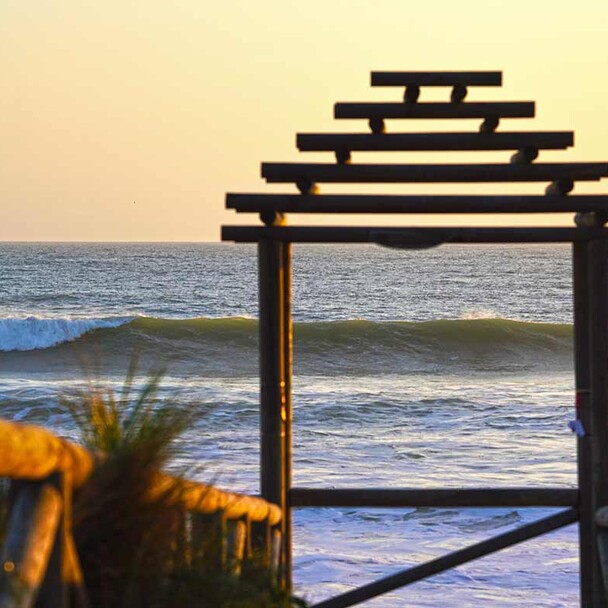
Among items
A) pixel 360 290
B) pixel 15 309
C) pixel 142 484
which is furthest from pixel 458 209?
pixel 360 290

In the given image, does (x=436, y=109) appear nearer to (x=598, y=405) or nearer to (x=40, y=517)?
(x=598, y=405)

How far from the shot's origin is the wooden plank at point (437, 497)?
6.51 metres

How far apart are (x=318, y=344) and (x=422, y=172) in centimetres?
2741

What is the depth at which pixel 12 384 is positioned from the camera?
87.6ft

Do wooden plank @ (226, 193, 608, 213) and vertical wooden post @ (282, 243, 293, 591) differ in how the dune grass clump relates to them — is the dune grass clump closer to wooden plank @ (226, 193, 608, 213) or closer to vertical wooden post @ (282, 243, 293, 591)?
wooden plank @ (226, 193, 608, 213)

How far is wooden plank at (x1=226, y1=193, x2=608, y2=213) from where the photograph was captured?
20.0 feet

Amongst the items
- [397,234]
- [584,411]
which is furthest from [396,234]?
[584,411]

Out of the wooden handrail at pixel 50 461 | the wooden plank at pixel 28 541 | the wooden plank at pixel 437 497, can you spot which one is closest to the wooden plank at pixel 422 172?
the wooden plank at pixel 437 497

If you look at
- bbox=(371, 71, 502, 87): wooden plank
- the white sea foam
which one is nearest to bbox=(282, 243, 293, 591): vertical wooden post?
bbox=(371, 71, 502, 87): wooden plank

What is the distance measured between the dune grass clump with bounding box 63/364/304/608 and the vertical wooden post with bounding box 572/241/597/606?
121 inches

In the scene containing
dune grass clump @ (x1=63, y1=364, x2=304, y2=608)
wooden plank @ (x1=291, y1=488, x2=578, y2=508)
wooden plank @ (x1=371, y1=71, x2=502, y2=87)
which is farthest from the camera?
wooden plank @ (x1=291, y1=488, x2=578, y2=508)

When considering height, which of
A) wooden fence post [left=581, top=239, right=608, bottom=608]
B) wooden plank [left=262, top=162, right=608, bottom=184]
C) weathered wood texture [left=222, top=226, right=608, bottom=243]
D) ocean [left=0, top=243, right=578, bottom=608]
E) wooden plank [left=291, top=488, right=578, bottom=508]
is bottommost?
ocean [left=0, top=243, right=578, bottom=608]

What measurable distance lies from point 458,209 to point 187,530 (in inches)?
116

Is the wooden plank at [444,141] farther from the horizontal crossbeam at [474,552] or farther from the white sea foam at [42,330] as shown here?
the white sea foam at [42,330]
